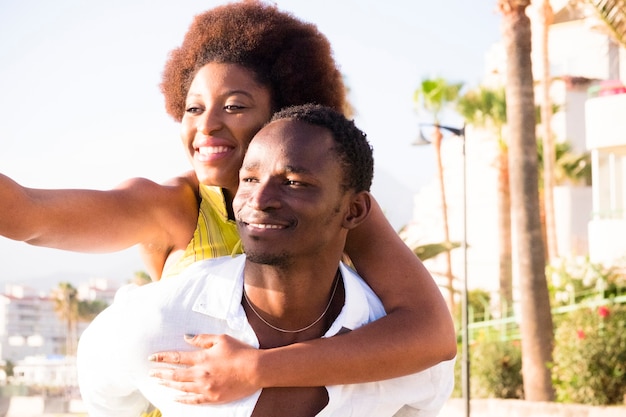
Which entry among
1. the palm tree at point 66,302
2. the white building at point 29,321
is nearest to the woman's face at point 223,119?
the palm tree at point 66,302

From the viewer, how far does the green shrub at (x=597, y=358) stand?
17609 millimetres

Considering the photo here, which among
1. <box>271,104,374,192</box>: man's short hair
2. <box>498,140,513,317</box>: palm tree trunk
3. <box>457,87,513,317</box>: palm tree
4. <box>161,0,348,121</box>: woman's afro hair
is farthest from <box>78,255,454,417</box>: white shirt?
<box>457,87,513,317</box>: palm tree

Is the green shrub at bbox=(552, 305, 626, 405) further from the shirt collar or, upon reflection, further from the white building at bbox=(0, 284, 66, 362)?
the white building at bbox=(0, 284, 66, 362)

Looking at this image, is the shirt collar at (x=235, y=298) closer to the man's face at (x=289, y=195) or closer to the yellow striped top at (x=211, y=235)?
the man's face at (x=289, y=195)

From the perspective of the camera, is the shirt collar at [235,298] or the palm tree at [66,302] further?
the palm tree at [66,302]

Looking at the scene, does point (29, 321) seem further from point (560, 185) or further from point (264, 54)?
point (264, 54)

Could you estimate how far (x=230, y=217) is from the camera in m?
3.60

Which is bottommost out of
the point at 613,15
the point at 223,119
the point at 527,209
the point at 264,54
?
the point at 223,119

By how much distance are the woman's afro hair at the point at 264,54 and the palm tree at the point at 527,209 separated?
15.0 meters

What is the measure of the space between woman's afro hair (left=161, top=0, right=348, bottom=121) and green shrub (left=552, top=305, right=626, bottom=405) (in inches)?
574

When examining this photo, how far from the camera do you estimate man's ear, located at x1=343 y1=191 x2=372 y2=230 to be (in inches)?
121

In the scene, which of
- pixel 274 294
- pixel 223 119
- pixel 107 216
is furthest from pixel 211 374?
pixel 223 119

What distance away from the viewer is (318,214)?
2.91m

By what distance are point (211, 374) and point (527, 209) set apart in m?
16.5
